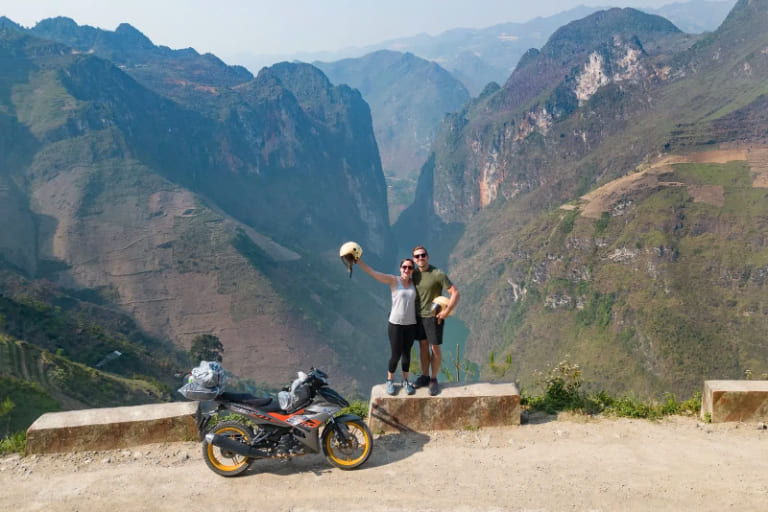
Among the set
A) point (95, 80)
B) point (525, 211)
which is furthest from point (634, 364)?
point (95, 80)

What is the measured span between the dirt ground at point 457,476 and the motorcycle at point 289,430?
0.23 meters

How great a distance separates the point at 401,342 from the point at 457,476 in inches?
85.1

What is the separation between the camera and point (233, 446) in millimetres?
7891

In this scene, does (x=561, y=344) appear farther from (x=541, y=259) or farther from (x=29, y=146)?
(x=29, y=146)

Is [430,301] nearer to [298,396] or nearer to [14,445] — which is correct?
[298,396]

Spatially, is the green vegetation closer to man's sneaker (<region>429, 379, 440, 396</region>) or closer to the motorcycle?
man's sneaker (<region>429, 379, 440, 396</region>)

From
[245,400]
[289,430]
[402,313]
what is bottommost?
[289,430]

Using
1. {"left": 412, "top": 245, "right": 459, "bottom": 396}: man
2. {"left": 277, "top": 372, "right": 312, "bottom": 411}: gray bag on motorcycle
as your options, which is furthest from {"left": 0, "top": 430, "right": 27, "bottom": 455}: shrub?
{"left": 412, "top": 245, "right": 459, "bottom": 396}: man

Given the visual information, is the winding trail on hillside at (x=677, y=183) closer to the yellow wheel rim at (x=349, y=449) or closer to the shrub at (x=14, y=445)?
the yellow wheel rim at (x=349, y=449)

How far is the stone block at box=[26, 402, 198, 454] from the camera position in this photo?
28.6 feet

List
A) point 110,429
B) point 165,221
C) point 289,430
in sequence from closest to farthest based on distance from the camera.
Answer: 1. point 289,430
2. point 110,429
3. point 165,221

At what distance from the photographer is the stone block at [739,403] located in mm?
9133

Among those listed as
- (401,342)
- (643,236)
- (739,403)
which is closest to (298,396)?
(401,342)

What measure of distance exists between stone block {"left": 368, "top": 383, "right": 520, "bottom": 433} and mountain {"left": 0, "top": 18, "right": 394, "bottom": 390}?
6914 centimetres
